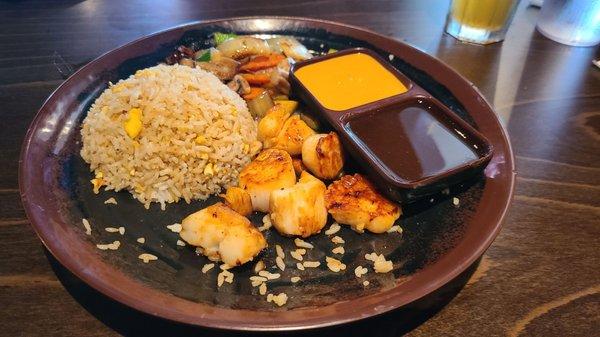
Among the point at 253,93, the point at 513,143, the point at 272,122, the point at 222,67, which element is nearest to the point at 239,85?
the point at 253,93

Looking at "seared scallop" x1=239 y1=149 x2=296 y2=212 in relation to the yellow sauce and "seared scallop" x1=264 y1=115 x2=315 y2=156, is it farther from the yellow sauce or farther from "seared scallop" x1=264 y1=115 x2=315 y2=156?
the yellow sauce

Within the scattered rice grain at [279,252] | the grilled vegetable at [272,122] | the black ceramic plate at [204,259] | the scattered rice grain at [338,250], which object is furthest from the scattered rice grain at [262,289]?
the grilled vegetable at [272,122]

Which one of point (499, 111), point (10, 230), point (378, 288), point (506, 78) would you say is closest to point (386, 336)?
point (378, 288)

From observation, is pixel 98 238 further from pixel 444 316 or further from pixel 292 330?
pixel 444 316

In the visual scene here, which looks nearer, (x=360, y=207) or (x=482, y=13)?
(x=360, y=207)

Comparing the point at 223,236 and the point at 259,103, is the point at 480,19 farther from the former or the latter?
the point at 223,236

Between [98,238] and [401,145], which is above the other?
[401,145]
